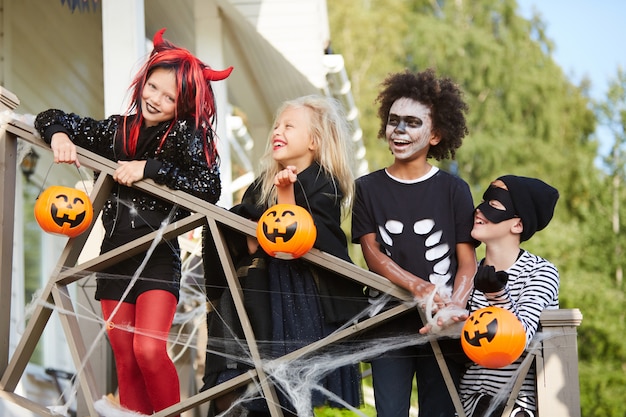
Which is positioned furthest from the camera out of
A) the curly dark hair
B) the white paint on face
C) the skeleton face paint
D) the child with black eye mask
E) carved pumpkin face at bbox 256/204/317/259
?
the curly dark hair

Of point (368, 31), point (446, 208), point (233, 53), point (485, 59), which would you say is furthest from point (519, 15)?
point (446, 208)

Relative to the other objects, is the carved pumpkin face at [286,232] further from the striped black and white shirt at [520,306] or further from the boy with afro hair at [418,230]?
the striped black and white shirt at [520,306]

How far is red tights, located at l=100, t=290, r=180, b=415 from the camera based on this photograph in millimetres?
3773

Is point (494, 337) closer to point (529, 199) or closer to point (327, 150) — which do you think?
point (529, 199)

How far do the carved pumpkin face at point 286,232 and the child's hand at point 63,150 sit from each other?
0.76 metres

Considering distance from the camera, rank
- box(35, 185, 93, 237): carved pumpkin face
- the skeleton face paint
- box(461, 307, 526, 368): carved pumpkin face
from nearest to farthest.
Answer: box(461, 307, 526, 368): carved pumpkin face, box(35, 185, 93, 237): carved pumpkin face, the skeleton face paint

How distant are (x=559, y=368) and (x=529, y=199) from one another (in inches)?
30.0

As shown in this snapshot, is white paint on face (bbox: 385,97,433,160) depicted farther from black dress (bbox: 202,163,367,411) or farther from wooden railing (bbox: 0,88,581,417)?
wooden railing (bbox: 0,88,581,417)

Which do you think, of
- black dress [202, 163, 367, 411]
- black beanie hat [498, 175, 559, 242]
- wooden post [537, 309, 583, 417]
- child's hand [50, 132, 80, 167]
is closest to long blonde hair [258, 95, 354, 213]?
black dress [202, 163, 367, 411]

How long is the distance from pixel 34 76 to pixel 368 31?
18.1 meters

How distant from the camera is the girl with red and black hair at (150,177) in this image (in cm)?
378

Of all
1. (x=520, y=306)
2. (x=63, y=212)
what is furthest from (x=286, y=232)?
(x=520, y=306)

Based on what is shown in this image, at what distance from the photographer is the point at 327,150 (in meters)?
4.12

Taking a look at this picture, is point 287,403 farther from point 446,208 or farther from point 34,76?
point 34,76
